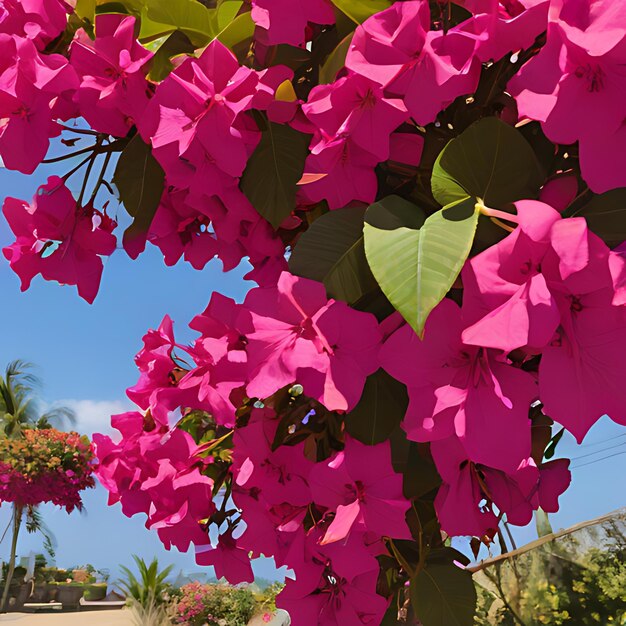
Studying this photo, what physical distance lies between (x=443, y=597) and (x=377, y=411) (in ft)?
0.92

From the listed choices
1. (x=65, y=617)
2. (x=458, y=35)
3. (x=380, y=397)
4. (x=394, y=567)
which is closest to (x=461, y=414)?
(x=380, y=397)

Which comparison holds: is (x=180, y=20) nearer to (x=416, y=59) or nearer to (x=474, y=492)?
(x=416, y=59)

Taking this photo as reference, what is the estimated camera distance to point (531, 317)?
366 mm

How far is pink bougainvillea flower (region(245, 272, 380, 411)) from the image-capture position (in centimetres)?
48

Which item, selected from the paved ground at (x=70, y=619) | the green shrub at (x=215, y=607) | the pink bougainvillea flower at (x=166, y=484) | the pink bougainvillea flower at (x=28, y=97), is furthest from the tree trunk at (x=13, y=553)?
the pink bougainvillea flower at (x=28, y=97)

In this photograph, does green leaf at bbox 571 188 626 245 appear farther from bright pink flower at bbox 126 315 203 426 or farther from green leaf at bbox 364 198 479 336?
bright pink flower at bbox 126 315 203 426

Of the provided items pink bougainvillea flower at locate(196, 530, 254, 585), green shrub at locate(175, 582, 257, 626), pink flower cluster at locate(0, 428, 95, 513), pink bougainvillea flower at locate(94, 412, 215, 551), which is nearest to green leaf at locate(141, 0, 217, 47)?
pink bougainvillea flower at locate(94, 412, 215, 551)

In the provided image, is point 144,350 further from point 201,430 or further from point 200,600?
point 200,600

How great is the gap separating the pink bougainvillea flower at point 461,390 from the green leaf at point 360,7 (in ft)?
0.86

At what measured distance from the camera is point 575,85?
0.42 m

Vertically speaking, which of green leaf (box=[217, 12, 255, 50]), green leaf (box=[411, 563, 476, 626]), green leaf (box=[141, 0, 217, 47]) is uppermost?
green leaf (box=[141, 0, 217, 47])

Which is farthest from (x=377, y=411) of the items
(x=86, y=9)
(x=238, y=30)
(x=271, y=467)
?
(x=86, y=9)

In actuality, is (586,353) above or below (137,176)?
below

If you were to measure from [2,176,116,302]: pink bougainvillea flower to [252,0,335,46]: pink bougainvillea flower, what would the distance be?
0.34m
